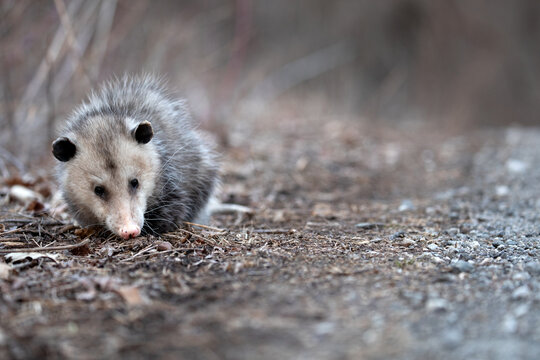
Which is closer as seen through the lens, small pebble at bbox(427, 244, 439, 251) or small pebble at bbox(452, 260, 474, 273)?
small pebble at bbox(452, 260, 474, 273)

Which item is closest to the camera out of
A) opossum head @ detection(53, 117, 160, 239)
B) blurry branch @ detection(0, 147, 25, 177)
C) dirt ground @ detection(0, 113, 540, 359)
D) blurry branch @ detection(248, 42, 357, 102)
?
dirt ground @ detection(0, 113, 540, 359)

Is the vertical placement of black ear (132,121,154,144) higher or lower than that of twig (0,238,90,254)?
higher

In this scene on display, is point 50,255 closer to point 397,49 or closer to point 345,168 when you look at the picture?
point 345,168

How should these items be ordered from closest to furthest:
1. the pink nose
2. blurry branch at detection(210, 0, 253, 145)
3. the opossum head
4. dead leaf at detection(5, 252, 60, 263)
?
dead leaf at detection(5, 252, 60, 263), the pink nose, the opossum head, blurry branch at detection(210, 0, 253, 145)

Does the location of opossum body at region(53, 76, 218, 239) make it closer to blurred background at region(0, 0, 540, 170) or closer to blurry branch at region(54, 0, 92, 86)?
blurry branch at region(54, 0, 92, 86)

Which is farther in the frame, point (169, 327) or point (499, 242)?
point (499, 242)

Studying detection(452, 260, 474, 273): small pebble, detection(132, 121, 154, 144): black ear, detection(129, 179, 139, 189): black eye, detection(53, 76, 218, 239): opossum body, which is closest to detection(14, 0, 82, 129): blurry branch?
detection(53, 76, 218, 239): opossum body

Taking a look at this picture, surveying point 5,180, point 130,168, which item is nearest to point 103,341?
point 130,168

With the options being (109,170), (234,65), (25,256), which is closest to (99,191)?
(109,170)
